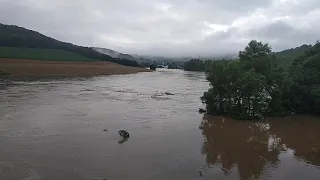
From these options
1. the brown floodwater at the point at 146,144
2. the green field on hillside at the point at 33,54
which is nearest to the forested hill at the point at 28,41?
the green field on hillside at the point at 33,54

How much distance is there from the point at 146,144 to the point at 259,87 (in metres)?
17.2

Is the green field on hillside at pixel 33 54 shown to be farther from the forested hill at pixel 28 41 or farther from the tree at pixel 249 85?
the tree at pixel 249 85

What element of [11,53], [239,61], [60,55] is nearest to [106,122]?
[239,61]

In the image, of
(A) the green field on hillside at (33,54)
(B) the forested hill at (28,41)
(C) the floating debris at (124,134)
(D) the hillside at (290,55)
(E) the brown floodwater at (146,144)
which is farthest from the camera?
(B) the forested hill at (28,41)

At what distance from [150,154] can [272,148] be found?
10.3 metres

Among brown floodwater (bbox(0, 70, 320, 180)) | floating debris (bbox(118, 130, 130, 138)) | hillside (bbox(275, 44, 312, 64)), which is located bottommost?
brown floodwater (bbox(0, 70, 320, 180))

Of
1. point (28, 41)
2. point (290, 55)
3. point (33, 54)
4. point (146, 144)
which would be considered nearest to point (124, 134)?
point (146, 144)

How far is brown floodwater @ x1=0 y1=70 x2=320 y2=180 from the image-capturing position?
21.2m

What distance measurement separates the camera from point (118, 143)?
2706cm

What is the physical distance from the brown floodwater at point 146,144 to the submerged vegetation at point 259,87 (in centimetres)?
196

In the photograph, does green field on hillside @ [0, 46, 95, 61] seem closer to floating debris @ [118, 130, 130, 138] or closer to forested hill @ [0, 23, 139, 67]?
forested hill @ [0, 23, 139, 67]

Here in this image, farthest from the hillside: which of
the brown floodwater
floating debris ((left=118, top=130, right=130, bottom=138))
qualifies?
floating debris ((left=118, top=130, right=130, bottom=138))

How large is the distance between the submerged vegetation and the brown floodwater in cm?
196

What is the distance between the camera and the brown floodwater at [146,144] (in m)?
21.2
